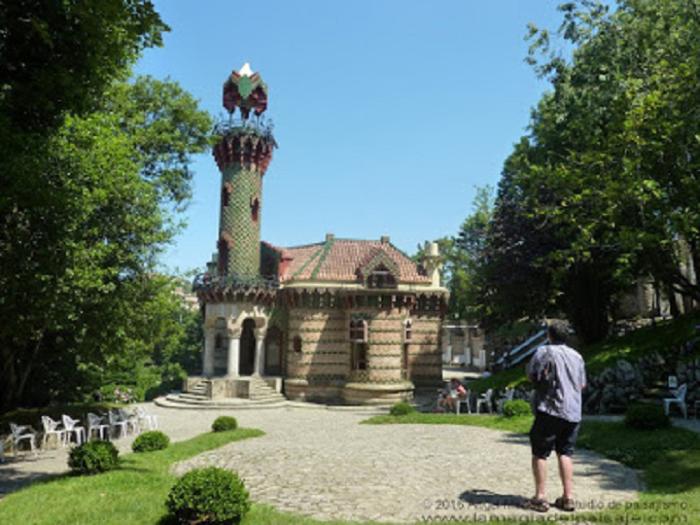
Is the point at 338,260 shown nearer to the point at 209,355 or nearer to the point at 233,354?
the point at 233,354

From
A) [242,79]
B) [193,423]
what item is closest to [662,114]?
[193,423]

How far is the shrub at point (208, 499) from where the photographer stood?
23.7 ft

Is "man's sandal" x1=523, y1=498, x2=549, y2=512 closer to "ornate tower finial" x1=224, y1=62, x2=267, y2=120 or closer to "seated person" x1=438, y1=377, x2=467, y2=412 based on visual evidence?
"seated person" x1=438, y1=377, x2=467, y2=412

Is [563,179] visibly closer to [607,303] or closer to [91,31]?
[607,303]

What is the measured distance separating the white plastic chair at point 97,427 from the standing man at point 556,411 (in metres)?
14.8

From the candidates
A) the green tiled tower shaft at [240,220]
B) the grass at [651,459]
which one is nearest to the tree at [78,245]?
the grass at [651,459]

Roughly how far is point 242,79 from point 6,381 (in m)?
21.6

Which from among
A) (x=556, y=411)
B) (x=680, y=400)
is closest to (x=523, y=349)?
(x=680, y=400)

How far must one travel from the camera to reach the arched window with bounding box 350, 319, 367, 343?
2880 cm

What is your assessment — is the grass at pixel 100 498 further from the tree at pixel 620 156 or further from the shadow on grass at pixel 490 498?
the tree at pixel 620 156

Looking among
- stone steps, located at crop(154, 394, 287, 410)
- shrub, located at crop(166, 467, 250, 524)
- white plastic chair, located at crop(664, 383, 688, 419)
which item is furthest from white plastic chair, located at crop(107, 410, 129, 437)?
white plastic chair, located at crop(664, 383, 688, 419)

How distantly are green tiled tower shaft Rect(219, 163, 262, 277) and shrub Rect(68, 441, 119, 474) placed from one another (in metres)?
19.0

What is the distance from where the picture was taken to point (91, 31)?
902 centimetres

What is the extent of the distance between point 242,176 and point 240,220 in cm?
275
